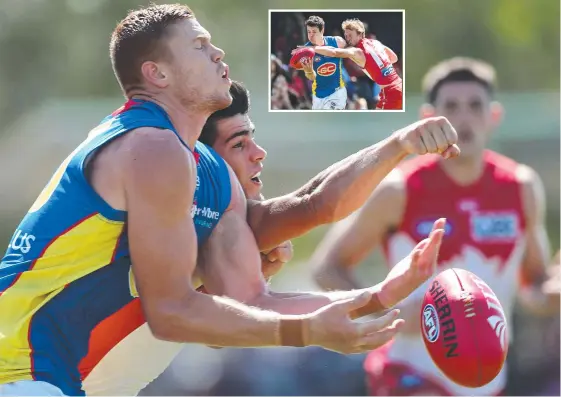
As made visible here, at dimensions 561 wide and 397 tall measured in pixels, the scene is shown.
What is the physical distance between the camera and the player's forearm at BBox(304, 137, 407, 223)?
4.33 m

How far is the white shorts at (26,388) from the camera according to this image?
3816 millimetres

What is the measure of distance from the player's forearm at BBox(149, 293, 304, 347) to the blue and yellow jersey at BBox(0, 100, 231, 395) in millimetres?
336

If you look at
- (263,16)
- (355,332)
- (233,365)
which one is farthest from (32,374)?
(263,16)

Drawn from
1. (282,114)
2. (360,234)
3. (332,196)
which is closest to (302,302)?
(332,196)

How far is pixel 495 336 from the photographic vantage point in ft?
14.4

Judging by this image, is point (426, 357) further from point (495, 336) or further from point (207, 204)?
point (207, 204)

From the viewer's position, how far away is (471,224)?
648cm

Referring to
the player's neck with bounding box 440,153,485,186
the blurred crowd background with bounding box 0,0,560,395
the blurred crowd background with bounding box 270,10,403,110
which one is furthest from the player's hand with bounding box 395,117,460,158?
the player's neck with bounding box 440,153,485,186

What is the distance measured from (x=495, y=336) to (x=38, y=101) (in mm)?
6646

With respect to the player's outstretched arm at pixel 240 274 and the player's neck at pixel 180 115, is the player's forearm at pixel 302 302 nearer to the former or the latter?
the player's outstretched arm at pixel 240 274

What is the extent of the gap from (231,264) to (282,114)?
5.03 meters

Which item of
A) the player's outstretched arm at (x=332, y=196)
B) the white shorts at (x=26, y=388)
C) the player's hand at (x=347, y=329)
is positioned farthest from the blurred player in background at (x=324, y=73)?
the white shorts at (x=26, y=388)

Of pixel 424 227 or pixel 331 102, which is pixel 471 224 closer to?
pixel 424 227

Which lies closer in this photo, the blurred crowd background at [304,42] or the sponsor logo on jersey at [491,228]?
the blurred crowd background at [304,42]
